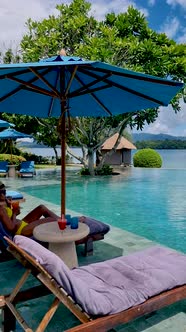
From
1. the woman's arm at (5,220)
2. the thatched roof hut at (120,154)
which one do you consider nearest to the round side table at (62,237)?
the woman's arm at (5,220)

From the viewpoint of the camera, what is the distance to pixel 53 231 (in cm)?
414

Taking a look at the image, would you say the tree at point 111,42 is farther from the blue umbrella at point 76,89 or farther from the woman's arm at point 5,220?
the woman's arm at point 5,220

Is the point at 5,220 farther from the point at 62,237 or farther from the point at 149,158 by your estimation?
the point at 149,158

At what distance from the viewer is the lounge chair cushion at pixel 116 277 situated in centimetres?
261

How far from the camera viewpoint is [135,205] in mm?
10453

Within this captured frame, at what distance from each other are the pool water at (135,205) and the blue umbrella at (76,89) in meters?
3.09

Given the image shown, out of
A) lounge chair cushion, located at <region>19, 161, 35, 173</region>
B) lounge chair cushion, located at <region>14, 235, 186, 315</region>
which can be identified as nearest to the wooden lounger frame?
lounge chair cushion, located at <region>14, 235, 186, 315</region>

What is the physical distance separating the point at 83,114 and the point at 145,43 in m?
10.8

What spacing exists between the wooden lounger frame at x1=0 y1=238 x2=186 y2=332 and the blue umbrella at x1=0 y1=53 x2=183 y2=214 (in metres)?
1.80

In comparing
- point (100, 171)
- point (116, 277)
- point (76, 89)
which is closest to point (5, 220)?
point (116, 277)

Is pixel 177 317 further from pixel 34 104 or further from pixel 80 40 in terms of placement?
pixel 80 40

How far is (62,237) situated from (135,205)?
6850 millimetres

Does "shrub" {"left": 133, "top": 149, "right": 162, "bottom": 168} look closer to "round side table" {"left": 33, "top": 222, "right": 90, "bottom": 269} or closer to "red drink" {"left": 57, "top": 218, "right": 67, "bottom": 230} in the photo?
"round side table" {"left": 33, "top": 222, "right": 90, "bottom": 269}

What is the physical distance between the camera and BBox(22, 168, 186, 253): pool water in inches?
291
